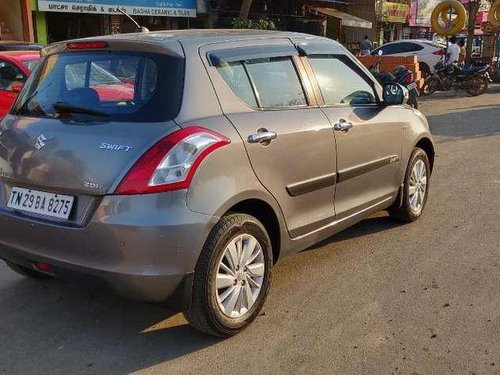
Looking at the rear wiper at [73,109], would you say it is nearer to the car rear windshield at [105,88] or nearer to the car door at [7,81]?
the car rear windshield at [105,88]

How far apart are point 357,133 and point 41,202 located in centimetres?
225

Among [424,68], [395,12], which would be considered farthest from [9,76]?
[395,12]

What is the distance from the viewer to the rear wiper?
129 inches

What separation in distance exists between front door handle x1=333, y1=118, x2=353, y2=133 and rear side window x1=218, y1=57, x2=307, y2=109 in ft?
0.97

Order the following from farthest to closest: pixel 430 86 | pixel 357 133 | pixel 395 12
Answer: pixel 395 12 → pixel 430 86 → pixel 357 133

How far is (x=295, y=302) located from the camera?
3.82 metres

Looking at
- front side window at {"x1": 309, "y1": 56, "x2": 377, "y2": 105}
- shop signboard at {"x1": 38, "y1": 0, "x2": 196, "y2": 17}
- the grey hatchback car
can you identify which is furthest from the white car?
the grey hatchback car

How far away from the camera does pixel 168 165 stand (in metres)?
2.97

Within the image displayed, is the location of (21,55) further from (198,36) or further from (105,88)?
(198,36)

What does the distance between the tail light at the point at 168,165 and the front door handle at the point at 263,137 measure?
379 mm

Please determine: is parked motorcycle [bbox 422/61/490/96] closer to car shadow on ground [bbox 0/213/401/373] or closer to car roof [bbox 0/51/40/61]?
car roof [bbox 0/51/40/61]

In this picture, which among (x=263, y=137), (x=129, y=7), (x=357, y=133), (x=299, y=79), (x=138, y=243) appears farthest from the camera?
(x=129, y=7)

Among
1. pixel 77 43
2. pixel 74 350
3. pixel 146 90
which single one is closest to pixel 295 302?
pixel 74 350

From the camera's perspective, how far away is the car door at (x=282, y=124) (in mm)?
3438
